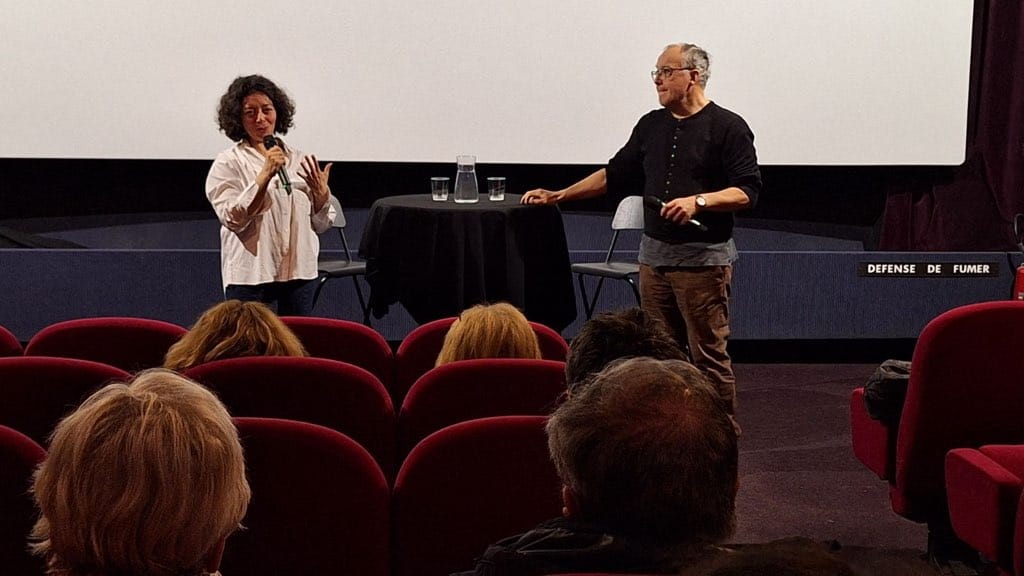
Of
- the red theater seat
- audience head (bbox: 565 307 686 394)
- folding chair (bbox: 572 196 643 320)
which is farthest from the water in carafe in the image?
audience head (bbox: 565 307 686 394)

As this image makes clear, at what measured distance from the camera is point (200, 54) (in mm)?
6297

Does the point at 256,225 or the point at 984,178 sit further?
the point at 984,178

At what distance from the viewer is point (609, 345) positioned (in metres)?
2.35

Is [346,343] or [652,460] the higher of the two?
[652,460]

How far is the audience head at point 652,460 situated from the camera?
1.39 metres

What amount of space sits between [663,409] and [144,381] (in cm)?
68

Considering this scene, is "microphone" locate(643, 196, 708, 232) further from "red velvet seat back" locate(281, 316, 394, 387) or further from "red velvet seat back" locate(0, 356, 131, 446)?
"red velvet seat back" locate(0, 356, 131, 446)

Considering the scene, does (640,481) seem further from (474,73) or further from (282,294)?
(474,73)

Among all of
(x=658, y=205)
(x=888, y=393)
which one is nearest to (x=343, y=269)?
(x=658, y=205)

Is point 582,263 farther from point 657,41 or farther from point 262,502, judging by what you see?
point 262,502

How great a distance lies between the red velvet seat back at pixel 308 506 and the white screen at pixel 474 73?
4.56 meters

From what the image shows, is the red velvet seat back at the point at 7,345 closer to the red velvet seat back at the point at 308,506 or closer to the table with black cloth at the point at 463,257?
the red velvet seat back at the point at 308,506

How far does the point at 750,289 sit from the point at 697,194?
2065mm

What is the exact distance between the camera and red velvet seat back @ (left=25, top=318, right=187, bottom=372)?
3.16 metres
